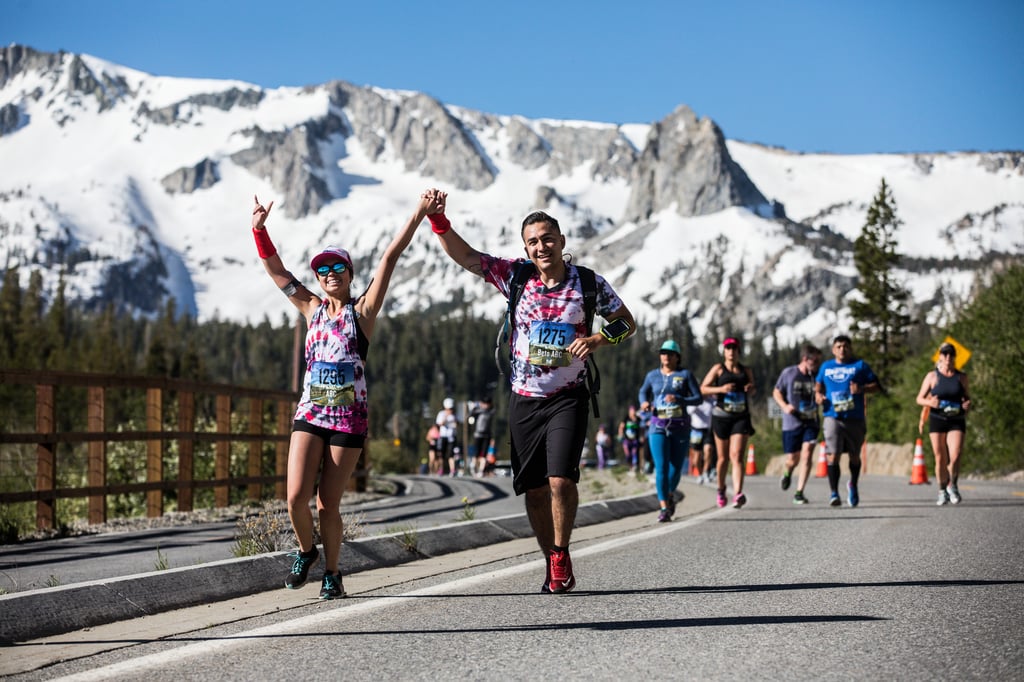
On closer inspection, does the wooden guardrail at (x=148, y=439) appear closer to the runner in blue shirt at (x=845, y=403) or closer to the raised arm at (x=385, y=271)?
the raised arm at (x=385, y=271)

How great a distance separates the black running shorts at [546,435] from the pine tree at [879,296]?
223 ft

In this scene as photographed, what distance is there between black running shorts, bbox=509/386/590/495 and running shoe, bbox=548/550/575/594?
40cm

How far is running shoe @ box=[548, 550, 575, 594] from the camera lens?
6941 mm

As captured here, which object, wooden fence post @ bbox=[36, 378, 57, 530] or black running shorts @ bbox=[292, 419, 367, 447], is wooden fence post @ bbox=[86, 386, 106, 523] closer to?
wooden fence post @ bbox=[36, 378, 57, 530]

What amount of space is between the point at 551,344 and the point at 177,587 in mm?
2254

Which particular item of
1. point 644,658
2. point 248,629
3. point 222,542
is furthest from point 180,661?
point 222,542

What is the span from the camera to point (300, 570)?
6.66 metres

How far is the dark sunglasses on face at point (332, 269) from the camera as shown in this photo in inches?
265

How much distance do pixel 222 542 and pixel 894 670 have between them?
6424 millimetres

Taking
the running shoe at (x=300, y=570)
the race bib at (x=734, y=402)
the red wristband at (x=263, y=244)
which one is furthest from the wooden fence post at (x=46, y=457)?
the race bib at (x=734, y=402)

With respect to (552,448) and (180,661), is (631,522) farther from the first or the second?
(180,661)

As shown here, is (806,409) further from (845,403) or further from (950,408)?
(950,408)

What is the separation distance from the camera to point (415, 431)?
180250mm

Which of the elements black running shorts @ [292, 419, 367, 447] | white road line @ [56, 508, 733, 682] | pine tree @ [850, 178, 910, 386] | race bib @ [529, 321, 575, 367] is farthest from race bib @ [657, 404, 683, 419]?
pine tree @ [850, 178, 910, 386]
